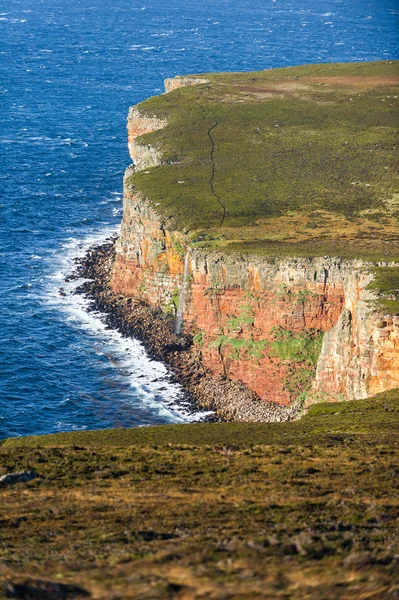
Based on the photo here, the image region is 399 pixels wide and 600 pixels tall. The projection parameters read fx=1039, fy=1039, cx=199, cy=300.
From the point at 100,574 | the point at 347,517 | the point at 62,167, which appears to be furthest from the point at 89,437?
the point at 62,167

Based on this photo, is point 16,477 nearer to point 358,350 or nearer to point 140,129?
point 358,350

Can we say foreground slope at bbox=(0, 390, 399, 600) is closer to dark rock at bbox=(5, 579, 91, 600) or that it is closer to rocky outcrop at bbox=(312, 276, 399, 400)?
dark rock at bbox=(5, 579, 91, 600)

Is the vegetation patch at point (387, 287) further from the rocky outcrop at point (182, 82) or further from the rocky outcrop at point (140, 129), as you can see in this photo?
the rocky outcrop at point (182, 82)

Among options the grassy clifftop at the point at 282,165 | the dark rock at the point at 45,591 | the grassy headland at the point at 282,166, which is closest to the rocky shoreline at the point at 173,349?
the grassy headland at the point at 282,166

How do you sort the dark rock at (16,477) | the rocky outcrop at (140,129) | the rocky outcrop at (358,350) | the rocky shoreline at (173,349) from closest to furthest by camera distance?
1. the dark rock at (16,477)
2. the rocky outcrop at (358,350)
3. the rocky shoreline at (173,349)
4. the rocky outcrop at (140,129)

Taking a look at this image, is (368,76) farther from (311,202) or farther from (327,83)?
(311,202)

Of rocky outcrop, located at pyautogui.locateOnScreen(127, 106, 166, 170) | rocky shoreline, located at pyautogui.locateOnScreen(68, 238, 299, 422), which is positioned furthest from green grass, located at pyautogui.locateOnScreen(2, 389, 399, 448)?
rocky outcrop, located at pyautogui.locateOnScreen(127, 106, 166, 170)
